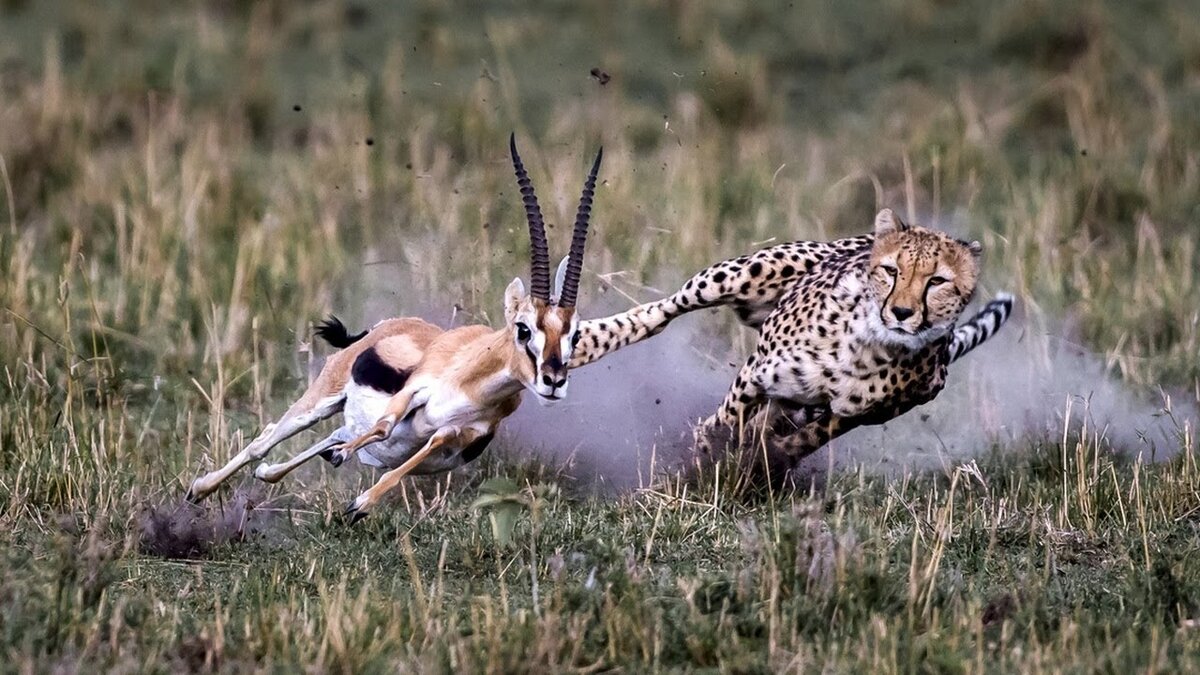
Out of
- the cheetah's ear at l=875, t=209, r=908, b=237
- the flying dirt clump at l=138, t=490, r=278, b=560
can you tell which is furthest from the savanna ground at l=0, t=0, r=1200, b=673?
the cheetah's ear at l=875, t=209, r=908, b=237

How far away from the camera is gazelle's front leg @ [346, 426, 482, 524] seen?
19.1ft

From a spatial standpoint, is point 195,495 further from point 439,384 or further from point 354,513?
point 439,384

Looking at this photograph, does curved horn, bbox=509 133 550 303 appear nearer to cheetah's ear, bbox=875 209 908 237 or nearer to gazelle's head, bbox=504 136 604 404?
gazelle's head, bbox=504 136 604 404

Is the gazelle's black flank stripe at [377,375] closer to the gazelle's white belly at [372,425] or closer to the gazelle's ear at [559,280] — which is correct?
the gazelle's white belly at [372,425]

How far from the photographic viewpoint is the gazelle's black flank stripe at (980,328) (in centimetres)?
690

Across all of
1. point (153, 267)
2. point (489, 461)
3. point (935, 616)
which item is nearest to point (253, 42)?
point (153, 267)

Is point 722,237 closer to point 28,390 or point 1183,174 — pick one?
point 1183,174

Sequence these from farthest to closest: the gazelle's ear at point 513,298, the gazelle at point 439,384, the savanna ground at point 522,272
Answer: the gazelle's ear at point 513,298 < the gazelle at point 439,384 < the savanna ground at point 522,272

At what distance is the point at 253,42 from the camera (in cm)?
1298

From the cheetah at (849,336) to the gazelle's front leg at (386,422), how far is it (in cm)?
113

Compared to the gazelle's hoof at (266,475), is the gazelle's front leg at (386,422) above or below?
above

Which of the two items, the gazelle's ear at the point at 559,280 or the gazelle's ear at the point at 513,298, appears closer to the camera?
the gazelle's ear at the point at 559,280

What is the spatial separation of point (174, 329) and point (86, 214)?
1642 millimetres

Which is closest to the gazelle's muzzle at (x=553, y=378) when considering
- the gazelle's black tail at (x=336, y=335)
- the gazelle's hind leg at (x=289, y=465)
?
the gazelle's hind leg at (x=289, y=465)
